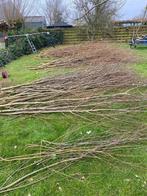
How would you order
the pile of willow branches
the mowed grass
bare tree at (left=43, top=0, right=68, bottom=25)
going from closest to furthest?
the mowed grass, the pile of willow branches, bare tree at (left=43, top=0, right=68, bottom=25)

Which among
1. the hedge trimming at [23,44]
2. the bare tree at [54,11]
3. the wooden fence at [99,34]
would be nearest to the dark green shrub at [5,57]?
the hedge trimming at [23,44]

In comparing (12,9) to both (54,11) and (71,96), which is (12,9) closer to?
(54,11)

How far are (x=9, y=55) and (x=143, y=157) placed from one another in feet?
35.2

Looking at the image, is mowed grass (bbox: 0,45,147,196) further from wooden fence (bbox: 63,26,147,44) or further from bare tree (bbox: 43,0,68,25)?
bare tree (bbox: 43,0,68,25)

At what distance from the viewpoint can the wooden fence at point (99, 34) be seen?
19.2 metres

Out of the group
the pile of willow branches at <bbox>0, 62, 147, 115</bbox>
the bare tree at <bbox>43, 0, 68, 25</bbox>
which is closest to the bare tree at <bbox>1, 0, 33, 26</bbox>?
the bare tree at <bbox>43, 0, 68, 25</bbox>

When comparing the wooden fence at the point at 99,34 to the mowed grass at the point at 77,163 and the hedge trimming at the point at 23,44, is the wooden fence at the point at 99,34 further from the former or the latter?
the mowed grass at the point at 77,163

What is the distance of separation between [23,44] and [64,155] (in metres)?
12.4

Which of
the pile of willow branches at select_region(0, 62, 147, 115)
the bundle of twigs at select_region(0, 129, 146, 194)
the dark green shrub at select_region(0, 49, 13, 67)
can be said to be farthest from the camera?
the dark green shrub at select_region(0, 49, 13, 67)

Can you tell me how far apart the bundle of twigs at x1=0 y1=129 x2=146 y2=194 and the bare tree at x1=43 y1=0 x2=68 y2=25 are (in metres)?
28.7

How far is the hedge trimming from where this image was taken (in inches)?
509

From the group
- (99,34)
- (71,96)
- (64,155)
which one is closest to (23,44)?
(99,34)

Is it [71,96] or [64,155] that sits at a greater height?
[71,96]

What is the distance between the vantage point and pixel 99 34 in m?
19.4
